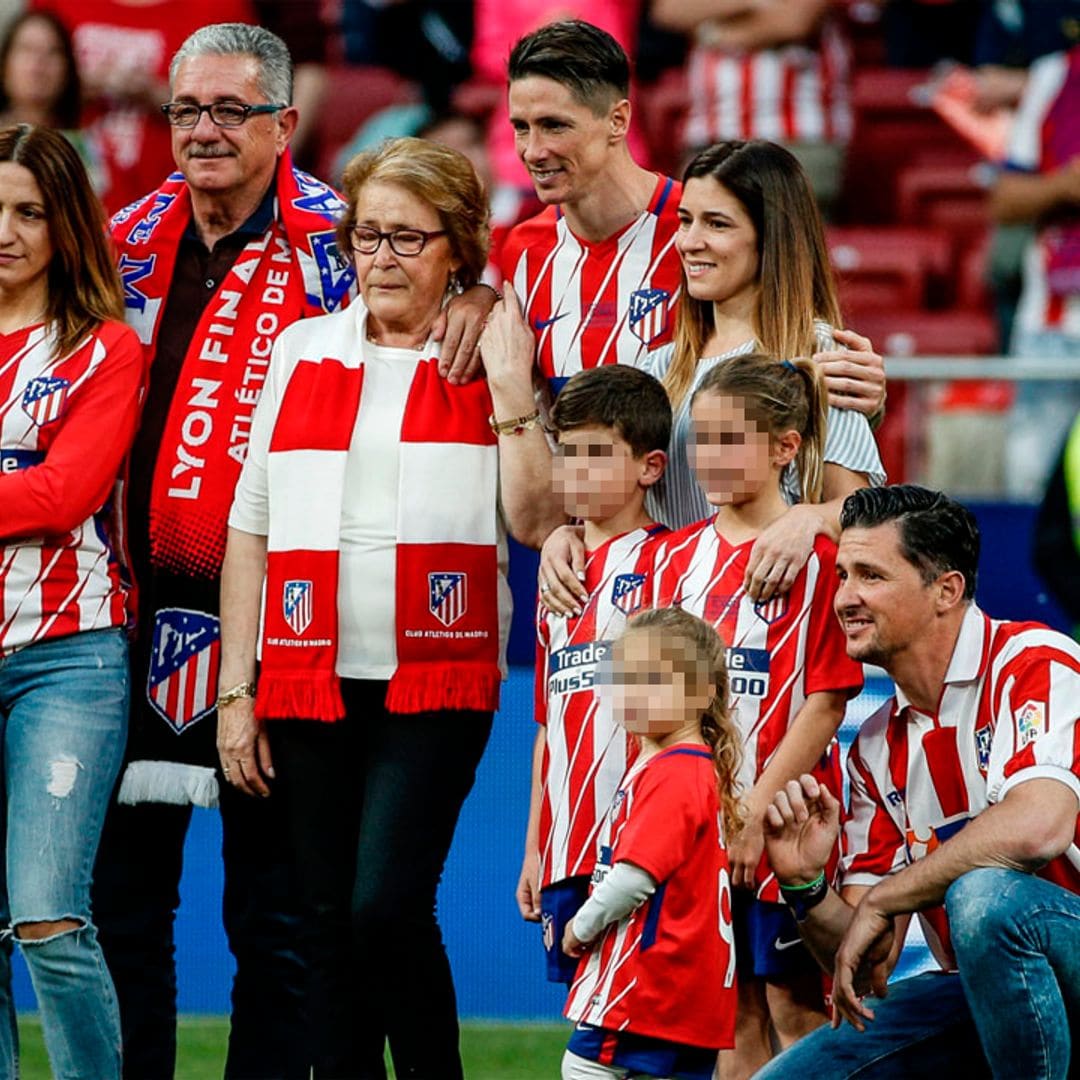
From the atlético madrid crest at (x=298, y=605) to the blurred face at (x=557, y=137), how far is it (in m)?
0.82

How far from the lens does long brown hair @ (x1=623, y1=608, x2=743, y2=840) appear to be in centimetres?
349

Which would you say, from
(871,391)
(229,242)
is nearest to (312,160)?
(229,242)

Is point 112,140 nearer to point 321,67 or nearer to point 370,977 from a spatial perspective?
point 321,67

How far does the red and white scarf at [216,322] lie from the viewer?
13.6 ft

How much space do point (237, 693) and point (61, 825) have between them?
1.39 ft

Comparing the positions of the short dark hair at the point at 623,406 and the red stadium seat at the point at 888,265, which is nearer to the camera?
the short dark hair at the point at 623,406

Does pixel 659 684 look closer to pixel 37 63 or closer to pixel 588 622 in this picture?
pixel 588 622

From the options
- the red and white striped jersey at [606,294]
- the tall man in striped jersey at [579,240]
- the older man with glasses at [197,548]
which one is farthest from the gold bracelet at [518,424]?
→ the older man with glasses at [197,548]

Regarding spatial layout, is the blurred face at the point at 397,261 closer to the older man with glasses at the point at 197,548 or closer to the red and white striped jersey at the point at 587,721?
the older man with glasses at the point at 197,548

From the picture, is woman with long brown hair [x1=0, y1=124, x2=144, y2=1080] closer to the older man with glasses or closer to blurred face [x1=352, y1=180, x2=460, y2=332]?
the older man with glasses

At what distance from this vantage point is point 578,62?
3.97m

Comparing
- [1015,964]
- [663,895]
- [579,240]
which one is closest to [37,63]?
[579,240]

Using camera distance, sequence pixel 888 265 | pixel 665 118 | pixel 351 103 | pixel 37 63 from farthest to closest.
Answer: pixel 351 103, pixel 665 118, pixel 888 265, pixel 37 63

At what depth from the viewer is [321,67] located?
8.70 m
